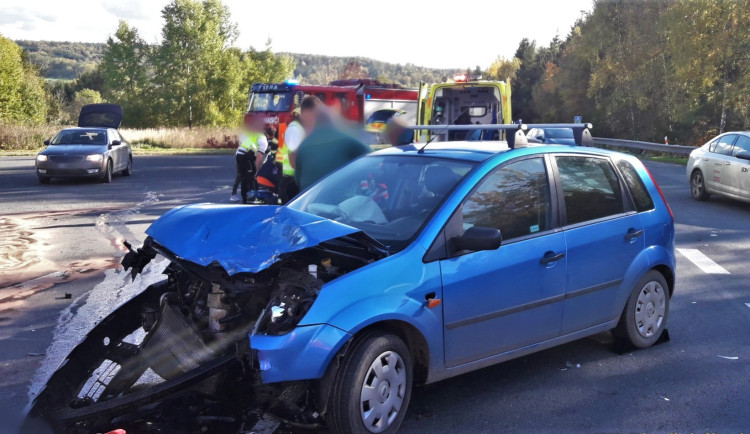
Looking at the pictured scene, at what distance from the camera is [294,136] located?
8422mm

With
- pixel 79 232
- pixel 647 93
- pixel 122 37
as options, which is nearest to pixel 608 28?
pixel 647 93

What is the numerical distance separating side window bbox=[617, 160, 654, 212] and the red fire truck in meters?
18.2

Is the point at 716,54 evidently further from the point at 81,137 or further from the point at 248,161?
the point at 81,137

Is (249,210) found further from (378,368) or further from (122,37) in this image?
(122,37)

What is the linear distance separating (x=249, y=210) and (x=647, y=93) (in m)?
49.1

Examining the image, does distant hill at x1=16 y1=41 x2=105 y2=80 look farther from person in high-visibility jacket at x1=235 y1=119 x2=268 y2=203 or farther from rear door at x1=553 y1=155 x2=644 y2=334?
rear door at x1=553 y1=155 x2=644 y2=334

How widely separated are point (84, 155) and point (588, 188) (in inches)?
A: 602

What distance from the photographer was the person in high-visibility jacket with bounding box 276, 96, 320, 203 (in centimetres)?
788

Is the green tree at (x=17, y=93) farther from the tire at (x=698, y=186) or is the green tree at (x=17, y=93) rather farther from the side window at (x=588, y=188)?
the side window at (x=588, y=188)

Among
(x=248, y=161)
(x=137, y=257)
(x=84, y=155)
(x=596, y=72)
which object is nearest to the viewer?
(x=137, y=257)

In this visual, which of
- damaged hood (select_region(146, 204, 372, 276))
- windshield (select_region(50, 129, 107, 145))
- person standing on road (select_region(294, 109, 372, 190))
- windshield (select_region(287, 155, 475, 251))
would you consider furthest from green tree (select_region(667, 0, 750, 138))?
damaged hood (select_region(146, 204, 372, 276))

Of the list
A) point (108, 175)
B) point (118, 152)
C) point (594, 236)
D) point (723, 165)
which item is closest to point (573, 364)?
point (594, 236)

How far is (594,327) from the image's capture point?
Result: 505 centimetres

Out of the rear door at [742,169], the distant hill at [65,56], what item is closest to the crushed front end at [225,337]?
the rear door at [742,169]
